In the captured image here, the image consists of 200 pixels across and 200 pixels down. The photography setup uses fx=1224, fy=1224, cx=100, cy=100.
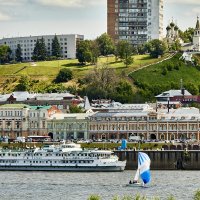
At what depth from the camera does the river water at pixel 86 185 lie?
104 m

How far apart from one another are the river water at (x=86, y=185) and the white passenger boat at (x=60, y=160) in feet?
9.45

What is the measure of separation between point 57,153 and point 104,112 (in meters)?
42.7

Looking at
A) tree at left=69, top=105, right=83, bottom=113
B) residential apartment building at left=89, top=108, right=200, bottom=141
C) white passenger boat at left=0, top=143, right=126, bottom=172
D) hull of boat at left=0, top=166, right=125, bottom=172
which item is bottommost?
hull of boat at left=0, top=166, right=125, bottom=172

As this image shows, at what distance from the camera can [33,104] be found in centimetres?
19562

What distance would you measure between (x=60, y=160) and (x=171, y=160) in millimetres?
13248

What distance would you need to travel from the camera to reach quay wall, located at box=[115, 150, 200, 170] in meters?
140

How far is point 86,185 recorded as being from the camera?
374 feet

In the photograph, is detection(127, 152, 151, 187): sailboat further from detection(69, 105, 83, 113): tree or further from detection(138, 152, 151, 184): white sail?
detection(69, 105, 83, 113): tree

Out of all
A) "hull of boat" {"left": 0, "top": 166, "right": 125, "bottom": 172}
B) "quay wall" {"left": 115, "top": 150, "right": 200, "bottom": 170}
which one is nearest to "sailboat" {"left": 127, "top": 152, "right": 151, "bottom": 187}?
"hull of boat" {"left": 0, "top": 166, "right": 125, "bottom": 172}

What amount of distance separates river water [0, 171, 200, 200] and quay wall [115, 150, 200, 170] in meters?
6.51

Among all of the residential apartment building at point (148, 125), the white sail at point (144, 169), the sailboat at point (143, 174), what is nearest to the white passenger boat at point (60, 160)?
the white sail at point (144, 169)

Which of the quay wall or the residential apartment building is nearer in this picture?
the quay wall

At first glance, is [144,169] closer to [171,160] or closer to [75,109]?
[171,160]

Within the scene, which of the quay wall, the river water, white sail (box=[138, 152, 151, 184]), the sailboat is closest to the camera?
the river water
